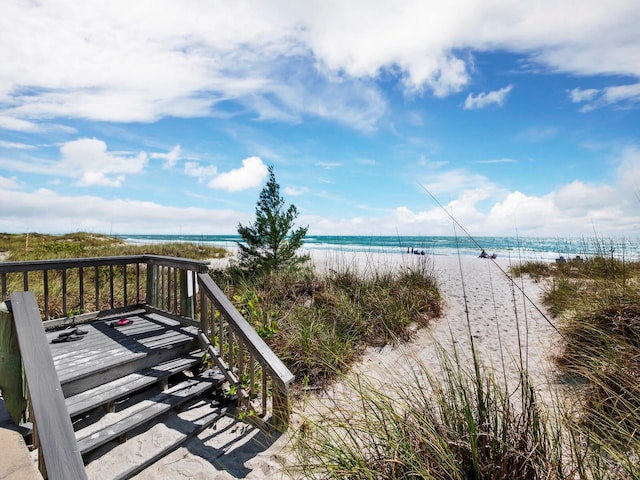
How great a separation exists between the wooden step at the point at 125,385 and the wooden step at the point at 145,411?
19 centimetres

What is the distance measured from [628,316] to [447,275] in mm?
10200

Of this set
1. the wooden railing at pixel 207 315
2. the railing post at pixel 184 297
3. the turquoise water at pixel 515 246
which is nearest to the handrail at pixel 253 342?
the wooden railing at pixel 207 315

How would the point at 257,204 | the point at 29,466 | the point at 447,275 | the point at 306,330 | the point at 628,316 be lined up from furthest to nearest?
1. the point at 447,275
2. the point at 257,204
3. the point at 306,330
4. the point at 628,316
5. the point at 29,466

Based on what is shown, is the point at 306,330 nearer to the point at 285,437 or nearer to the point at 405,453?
the point at 285,437

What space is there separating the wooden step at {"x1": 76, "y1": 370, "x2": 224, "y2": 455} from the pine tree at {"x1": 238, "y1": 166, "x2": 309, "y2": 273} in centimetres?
511

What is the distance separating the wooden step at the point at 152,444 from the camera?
3.12 meters

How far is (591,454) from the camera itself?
189 centimetres

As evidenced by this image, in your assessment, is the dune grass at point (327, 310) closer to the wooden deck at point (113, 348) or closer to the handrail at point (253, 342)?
the handrail at point (253, 342)

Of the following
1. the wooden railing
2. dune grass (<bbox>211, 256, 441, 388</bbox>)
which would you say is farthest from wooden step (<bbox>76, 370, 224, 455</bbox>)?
dune grass (<bbox>211, 256, 441, 388</bbox>)

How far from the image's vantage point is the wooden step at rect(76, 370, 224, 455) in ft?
10.8

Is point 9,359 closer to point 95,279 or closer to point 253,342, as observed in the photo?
point 253,342

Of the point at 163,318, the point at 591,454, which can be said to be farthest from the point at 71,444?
the point at 163,318

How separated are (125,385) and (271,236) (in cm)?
614

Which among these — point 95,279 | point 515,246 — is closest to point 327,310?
point 95,279
